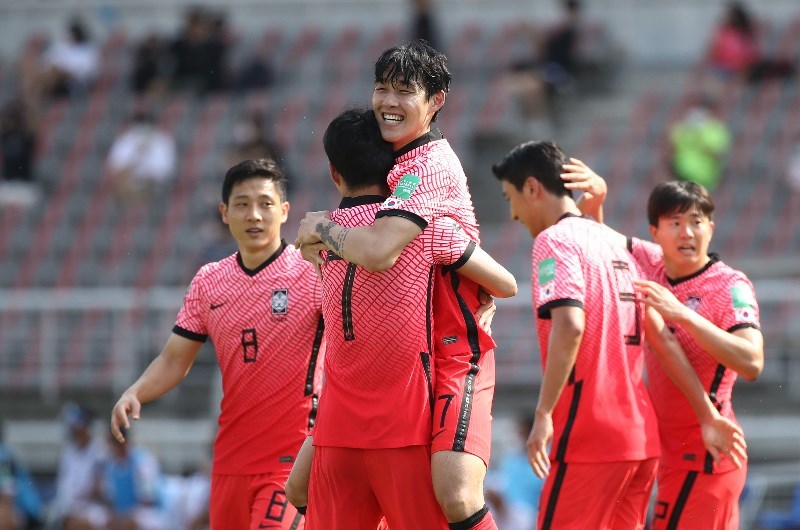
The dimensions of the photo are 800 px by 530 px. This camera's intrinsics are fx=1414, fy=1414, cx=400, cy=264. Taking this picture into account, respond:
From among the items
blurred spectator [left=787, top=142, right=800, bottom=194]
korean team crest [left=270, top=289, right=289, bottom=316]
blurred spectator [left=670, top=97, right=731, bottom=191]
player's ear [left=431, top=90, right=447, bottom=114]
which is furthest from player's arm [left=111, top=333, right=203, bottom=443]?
blurred spectator [left=787, top=142, right=800, bottom=194]

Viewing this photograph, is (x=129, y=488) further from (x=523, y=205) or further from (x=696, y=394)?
(x=696, y=394)

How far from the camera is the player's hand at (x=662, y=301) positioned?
6.71 m

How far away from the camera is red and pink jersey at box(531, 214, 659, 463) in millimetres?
6680

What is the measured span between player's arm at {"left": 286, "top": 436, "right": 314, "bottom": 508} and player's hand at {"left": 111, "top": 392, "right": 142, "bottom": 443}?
1.02m

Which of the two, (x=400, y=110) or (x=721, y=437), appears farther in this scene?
(x=721, y=437)

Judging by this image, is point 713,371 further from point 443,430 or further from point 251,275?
point 251,275

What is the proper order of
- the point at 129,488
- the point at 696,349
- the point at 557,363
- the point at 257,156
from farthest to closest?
the point at 257,156 < the point at 129,488 < the point at 696,349 < the point at 557,363

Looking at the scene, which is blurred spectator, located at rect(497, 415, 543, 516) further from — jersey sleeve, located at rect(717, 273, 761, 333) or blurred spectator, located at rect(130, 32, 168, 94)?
blurred spectator, located at rect(130, 32, 168, 94)

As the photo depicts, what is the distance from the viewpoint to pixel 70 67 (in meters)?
21.3

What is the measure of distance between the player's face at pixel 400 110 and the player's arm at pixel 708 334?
1.46 metres

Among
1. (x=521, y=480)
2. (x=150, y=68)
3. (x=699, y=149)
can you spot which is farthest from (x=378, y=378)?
(x=150, y=68)

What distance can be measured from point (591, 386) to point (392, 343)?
123 cm

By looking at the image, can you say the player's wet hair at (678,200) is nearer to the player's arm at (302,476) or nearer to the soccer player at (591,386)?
the soccer player at (591,386)

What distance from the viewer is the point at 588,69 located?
2041cm
